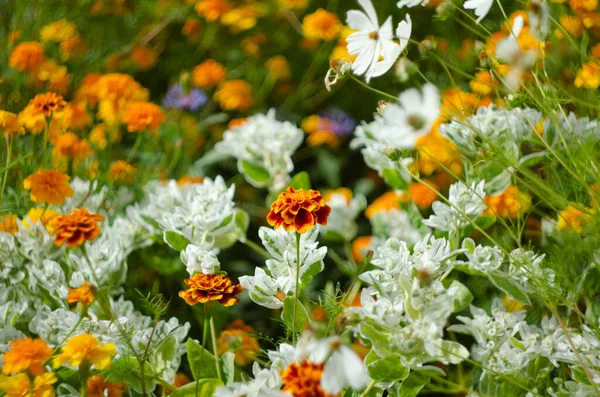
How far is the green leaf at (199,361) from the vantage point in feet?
2.22

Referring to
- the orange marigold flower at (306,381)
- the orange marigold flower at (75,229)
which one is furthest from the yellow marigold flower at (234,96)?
the orange marigold flower at (306,381)

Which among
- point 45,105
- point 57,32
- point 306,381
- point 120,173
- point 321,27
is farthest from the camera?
point 321,27

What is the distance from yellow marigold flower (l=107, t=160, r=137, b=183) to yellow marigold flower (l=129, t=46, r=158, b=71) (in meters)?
0.39

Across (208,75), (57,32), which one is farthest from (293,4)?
(57,32)

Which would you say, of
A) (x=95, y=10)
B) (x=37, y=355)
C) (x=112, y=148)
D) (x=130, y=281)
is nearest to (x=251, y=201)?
(x=112, y=148)

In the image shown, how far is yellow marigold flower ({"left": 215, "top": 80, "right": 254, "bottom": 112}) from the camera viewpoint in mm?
1386

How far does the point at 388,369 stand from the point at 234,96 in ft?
2.94

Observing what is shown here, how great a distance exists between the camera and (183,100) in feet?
4.27

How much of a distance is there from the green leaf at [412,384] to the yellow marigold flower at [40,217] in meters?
0.45

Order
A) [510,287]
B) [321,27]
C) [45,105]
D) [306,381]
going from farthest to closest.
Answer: [321,27]
[45,105]
[510,287]
[306,381]

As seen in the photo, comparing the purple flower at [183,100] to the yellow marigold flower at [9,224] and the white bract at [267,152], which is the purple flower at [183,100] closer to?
the white bract at [267,152]

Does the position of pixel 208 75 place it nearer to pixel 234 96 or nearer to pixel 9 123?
pixel 234 96

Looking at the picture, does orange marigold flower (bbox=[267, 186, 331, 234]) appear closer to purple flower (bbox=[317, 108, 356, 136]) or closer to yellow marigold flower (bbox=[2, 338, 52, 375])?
yellow marigold flower (bbox=[2, 338, 52, 375])

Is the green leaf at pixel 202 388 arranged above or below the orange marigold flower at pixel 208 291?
below
